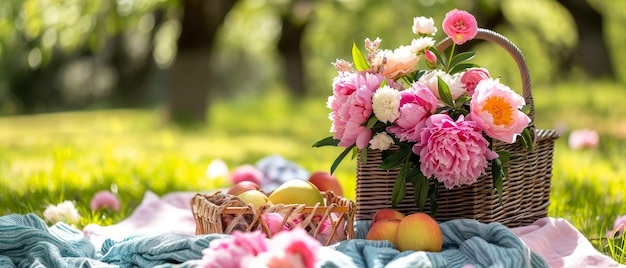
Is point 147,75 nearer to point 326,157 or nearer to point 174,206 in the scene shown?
point 326,157

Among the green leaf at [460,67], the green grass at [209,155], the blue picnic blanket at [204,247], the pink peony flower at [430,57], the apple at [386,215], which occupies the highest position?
the pink peony flower at [430,57]

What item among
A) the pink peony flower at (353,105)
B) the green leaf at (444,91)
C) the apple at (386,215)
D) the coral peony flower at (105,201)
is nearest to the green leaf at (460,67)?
the green leaf at (444,91)

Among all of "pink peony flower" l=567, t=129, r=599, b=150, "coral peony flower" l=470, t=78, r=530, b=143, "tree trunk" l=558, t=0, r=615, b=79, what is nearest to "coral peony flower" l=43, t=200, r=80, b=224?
"coral peony flower" l=470, t=78, r=530, b=143

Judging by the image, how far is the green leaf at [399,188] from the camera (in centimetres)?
314

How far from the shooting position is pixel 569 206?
173 inches

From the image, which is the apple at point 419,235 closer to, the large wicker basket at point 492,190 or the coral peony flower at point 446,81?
the large wicker basket at point 492,190

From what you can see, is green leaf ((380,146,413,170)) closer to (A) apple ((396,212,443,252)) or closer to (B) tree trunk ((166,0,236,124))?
(A) apple ((396,212,443,252))

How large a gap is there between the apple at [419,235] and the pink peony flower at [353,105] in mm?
412

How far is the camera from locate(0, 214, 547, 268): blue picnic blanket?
2627 millimetres

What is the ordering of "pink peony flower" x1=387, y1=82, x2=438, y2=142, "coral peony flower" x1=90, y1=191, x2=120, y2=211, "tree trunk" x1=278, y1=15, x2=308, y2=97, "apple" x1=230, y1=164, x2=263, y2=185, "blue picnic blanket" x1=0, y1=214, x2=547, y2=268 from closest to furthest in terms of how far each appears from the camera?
"blue picnic blanket" x1=0, y1=214, x2=547, y2=268, "pink peony flower" x1=387, y1=82, x2=438, y2=142, "coral peony flower" x1=90, y1=191, x2=120, y2=211, "apple" x1=230, y1=164, x2=263, y2=185, "tree trunk" x1=278, y1=15, x2=308, y2=97

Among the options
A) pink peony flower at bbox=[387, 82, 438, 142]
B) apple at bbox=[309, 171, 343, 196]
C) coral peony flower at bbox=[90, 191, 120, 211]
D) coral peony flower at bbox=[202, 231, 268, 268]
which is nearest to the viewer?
coral peony flower at bbox=[202, 231, 268, 268]

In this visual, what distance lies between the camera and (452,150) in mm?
2926

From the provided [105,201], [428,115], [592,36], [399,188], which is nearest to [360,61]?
[428,115]

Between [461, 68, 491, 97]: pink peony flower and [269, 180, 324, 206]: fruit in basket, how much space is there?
0.70 meters
